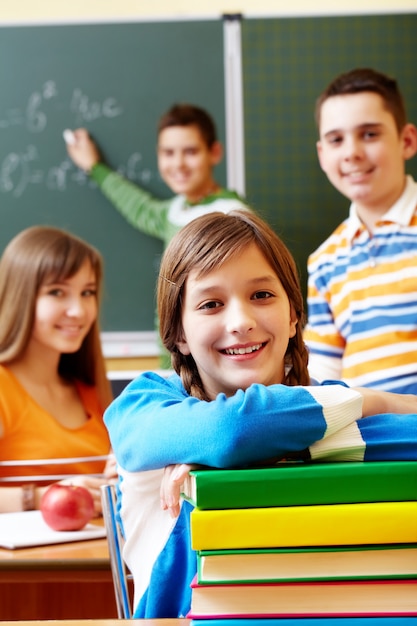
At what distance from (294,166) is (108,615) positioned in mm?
2578

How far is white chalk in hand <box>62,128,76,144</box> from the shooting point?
3758 mm

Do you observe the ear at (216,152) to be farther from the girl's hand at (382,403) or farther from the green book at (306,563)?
the green book at (306,563)

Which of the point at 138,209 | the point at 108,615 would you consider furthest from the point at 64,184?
the point at 108,615

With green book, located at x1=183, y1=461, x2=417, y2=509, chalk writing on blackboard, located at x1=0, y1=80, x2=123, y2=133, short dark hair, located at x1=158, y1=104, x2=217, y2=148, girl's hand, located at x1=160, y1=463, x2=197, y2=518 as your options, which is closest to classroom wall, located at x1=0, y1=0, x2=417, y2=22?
chalk writing on blackboard, located at x1=0, y1=80, x2=123, y2=133

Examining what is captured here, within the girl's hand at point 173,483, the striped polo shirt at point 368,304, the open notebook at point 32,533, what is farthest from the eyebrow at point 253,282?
the striped polo shirt at point 368,304

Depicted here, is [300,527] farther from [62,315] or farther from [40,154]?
[40,154]

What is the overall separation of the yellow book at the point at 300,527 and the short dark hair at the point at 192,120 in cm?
307

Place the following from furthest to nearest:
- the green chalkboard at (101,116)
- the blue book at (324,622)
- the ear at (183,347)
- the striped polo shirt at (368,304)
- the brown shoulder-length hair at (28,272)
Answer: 1. the green chalkboard at (101,116)
2. the brown shoulder-length hair at (28,272)
3. the striped polo shirt at (368,304)
4. the ear at (183,347)
5. the blue book at (324,622)

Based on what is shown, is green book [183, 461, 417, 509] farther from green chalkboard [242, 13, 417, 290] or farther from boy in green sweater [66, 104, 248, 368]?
green chalkboard [242, 13, 417, 290]

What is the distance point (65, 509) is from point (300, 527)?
93 centimetres

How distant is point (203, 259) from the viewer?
1.07m

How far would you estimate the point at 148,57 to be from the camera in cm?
375

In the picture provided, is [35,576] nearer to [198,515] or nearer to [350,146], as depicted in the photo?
[198,515]

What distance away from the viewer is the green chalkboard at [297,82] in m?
3.68
